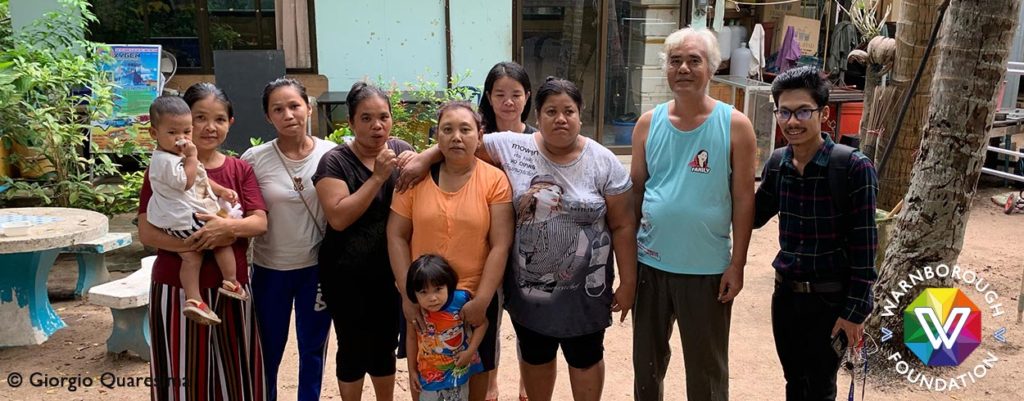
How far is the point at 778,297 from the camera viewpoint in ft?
9.39

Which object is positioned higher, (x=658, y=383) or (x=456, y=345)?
(x=456, y=345)

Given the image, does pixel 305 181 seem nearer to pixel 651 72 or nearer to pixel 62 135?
pixel 62 135

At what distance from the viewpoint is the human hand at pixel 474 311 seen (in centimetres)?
278

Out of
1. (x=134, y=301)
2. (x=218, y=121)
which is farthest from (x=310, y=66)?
(x=218, y=121)

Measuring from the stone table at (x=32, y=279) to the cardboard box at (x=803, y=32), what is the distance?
8.75 meters

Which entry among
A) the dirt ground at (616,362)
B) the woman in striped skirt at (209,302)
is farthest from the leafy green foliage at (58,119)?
the woman in striped skirt at (209,302)

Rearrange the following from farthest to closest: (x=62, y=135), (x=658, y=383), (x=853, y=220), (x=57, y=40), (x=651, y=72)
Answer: (x=651, y=72), (x=57, y=40), (x=62, y=135), (x=658, y=383), (x=853, y=220)

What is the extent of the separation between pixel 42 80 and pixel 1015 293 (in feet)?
23.1

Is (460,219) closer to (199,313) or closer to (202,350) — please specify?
(199,313)

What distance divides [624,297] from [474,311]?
57 cm

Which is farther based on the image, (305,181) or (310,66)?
(310,66)

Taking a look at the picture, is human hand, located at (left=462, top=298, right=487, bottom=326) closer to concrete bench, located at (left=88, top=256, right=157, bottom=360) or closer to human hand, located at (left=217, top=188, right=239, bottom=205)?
human hand, located at (left=217, top=188, right=239, bottom=205)

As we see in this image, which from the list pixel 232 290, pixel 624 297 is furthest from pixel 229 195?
pixel 624 297

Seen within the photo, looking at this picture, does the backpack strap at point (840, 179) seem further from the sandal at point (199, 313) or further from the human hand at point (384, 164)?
the sandal at point (199, 313)
